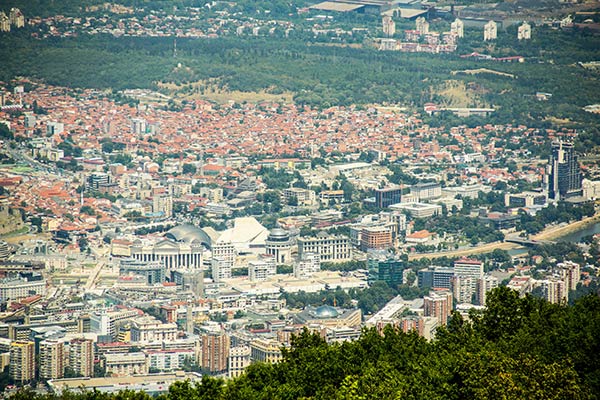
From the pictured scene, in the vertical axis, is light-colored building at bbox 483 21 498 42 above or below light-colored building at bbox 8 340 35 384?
above

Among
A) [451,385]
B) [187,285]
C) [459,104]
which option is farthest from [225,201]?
[451,385]

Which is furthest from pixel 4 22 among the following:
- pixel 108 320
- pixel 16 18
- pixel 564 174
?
pixel 108 320

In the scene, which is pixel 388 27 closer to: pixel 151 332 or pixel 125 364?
pixel 151 332

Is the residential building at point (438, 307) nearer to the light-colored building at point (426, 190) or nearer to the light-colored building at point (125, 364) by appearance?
the light-colored building at point (125, 364)

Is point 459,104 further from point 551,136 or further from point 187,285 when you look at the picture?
point 187,285

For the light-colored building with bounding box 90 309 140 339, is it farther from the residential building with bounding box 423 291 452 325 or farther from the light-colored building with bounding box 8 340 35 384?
the residential building with bounding box 423 291 452 325

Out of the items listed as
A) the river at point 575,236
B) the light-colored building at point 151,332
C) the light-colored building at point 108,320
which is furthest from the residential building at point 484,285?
the light-colored building at point 108,320

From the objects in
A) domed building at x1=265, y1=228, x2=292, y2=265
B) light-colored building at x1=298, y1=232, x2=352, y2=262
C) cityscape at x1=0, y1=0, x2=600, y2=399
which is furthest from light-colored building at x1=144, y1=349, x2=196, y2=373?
light-colored building at x1=298, y1=232, x2=352, y2=262
